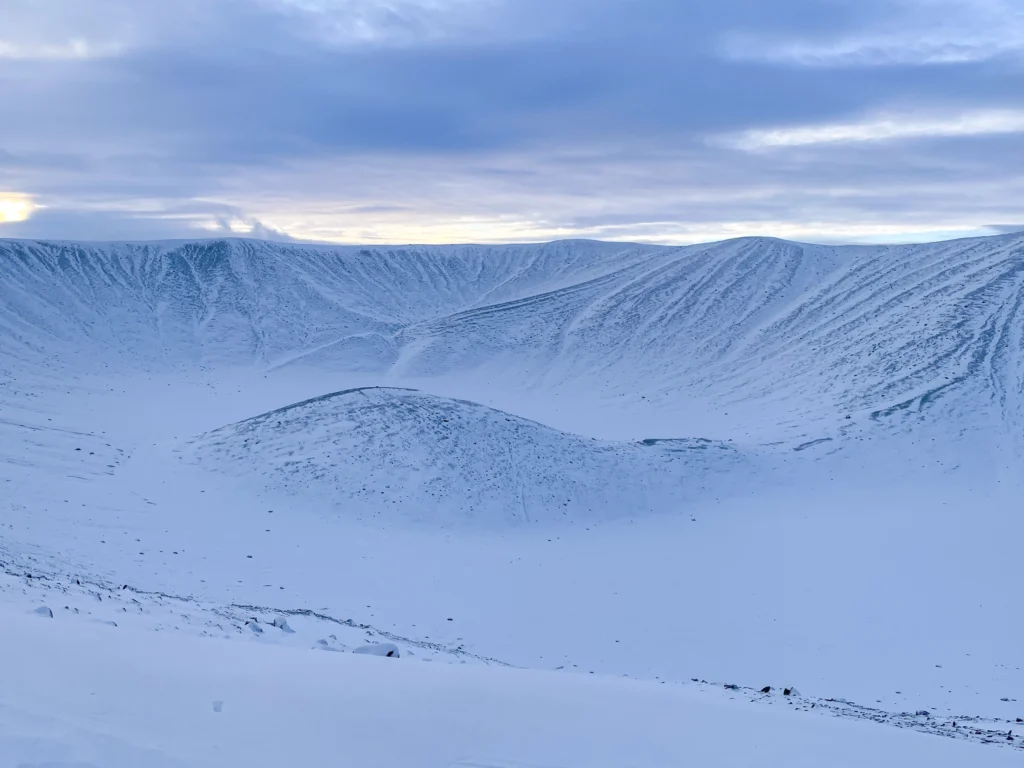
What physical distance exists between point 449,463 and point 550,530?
458 cm

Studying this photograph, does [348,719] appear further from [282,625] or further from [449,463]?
[449,463]

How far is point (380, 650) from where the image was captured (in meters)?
12.2

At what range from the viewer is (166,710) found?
7047mm

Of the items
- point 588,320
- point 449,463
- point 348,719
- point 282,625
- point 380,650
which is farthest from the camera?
point 588,320

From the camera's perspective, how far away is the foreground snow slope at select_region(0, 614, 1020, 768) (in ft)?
21.2

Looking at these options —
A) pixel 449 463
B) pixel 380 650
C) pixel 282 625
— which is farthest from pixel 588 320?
pixel 380 650

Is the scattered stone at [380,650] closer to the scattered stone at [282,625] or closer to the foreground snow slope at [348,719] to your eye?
the scattered stone at [282,625]

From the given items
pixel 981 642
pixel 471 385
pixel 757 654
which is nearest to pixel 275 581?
pixel 757 654

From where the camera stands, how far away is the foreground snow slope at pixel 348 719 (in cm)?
647

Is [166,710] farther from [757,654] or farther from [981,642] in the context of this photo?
[981,642]

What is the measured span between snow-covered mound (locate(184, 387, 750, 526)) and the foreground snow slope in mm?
17492

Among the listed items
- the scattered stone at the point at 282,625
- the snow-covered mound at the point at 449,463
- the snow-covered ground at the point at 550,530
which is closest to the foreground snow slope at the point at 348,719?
the snow-covered ground at the point at 550,530

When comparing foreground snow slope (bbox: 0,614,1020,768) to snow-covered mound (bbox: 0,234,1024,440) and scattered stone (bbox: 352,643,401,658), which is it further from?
snow-covered mound (bbox: 0,234,1024,440)

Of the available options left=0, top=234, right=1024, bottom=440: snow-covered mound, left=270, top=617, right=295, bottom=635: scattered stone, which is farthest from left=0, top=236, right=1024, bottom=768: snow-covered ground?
left=0, top=234, right=1024, bottom=440: snow-covered mound
